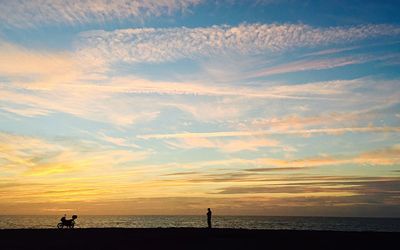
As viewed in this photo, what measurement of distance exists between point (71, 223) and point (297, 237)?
81.9ft

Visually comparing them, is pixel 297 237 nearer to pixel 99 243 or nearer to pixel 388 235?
pixel 388 235

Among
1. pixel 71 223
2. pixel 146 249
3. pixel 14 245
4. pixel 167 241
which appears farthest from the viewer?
pixel 71 223

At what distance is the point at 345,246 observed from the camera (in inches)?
860

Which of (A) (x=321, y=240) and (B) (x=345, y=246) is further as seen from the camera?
(A) (x=321, y=240)

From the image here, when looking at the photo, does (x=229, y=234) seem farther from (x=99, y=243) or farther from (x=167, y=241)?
(x=99, y=243)

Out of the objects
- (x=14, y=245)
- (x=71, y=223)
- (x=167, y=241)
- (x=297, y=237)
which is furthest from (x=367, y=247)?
(x=71, y=223)

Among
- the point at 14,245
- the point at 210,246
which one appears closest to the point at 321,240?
the point at 210,246

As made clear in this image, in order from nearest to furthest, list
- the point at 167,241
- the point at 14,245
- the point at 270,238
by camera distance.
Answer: the point at 14,245
the point at 167,241
the point at 270,238

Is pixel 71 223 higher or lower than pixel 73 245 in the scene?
higher

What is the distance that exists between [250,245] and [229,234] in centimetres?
620

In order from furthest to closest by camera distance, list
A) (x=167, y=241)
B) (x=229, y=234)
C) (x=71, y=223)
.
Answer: (x=71, y=223) → (x=229, y=234) → (x=167, y=241)

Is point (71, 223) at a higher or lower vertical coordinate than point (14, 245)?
higher

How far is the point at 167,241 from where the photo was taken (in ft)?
79.6

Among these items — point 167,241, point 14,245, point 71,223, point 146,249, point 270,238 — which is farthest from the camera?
point 71,223
